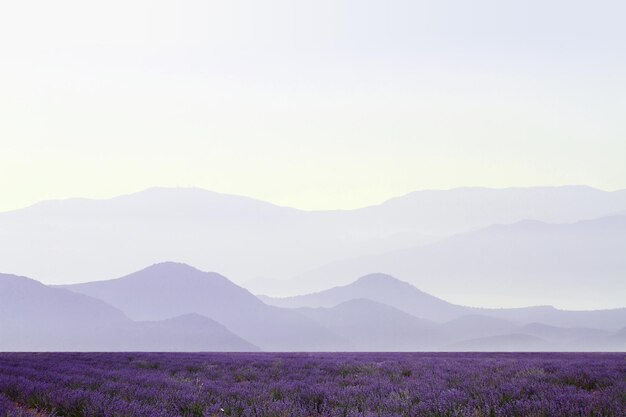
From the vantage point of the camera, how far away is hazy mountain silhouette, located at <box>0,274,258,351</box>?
150 m

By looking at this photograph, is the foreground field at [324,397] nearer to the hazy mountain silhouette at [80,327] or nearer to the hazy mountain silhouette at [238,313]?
the hazy mountain silhouette at [80,327]

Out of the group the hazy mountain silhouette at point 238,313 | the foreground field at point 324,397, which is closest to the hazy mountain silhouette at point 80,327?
the hazy mountain silhouette at point 238,313

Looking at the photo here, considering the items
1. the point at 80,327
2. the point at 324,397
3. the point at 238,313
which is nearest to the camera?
the point at 324,397

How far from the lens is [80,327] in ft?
534

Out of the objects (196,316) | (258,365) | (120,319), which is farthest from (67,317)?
(258,365)

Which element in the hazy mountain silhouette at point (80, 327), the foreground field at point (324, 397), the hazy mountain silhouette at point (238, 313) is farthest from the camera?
the hazy mountain silhouette at point (238, 313)

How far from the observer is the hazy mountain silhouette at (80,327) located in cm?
14975

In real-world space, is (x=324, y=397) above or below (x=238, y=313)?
above

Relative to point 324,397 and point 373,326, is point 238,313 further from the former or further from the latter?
point 324,397

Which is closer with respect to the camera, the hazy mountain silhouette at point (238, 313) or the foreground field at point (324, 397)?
the foreground field at point (324, 397)

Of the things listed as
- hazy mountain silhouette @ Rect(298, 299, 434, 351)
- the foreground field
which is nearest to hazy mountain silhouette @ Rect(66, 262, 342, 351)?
hazy mountain silhouette @ Rect(298, 299, 434, 351)

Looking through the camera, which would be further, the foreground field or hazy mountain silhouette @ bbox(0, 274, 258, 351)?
hazy mountain silhouette @ bbox(0, 274, 258, 351)

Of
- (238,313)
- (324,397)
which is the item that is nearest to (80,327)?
(238,313)

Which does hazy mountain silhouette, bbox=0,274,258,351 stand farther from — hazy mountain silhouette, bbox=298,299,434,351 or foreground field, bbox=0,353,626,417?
foreground field, bbox=0,353,626,417
